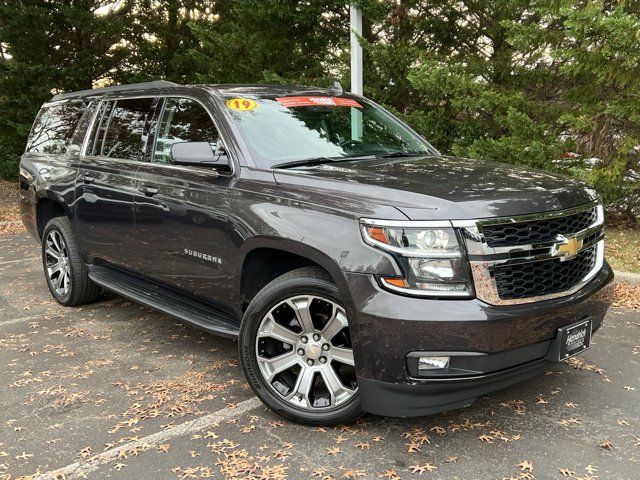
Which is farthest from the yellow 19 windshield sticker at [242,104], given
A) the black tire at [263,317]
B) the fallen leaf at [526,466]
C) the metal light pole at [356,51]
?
the metal light pole at [356,51]

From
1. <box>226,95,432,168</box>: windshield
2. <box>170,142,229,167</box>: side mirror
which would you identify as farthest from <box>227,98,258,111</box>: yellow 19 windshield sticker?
<box>170,142,229,167</box>: side mirror

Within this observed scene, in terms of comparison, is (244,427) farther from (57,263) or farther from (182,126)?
(57,263)

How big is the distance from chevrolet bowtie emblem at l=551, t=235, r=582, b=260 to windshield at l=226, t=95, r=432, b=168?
1512 millimetres

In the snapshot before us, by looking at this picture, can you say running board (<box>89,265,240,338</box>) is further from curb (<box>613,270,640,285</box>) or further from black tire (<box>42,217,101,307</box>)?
curb (<box>613,270,640,285</box>)

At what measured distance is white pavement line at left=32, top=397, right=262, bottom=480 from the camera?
3.01m

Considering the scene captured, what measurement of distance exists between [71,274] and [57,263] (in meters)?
0.42

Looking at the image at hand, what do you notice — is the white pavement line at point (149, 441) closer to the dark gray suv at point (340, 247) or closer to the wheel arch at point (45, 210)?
the dark gray suv at point (340, 247)

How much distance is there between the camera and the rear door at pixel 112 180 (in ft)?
15.2

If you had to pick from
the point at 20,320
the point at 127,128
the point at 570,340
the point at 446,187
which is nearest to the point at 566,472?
the point at 570,340

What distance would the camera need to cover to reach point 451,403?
296 centimetres

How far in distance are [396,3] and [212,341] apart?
6.32 m

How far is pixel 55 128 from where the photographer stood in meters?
6.00

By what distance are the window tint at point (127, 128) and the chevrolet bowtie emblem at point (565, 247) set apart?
3036 millimetres

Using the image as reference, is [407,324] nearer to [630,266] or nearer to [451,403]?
[451,403]
